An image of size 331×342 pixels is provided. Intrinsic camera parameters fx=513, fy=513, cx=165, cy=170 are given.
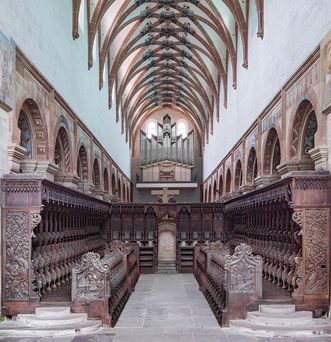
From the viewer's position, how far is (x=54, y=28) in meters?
13.9

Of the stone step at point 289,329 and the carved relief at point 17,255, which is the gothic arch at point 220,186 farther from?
the carved relief at point 17,255

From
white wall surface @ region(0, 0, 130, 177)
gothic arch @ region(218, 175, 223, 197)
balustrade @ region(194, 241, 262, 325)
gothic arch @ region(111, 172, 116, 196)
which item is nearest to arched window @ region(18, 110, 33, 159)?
white wall surface @ region(0, 0, 130, 177)

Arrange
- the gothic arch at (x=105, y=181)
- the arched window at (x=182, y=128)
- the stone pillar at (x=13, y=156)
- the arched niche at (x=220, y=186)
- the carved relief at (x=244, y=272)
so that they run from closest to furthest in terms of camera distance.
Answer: the carved relief at (x=244, y=272) < the stone pillar at (x=13, y=156) < the gothic arch at (x=105, y=181) < the arched niche at (x=220, y=186) < the arched window at (x=182, y=128)

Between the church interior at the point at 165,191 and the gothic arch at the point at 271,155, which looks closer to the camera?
the church interior at the point at 165,191

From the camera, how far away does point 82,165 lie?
19.5m

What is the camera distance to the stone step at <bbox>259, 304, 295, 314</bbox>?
8812 mm

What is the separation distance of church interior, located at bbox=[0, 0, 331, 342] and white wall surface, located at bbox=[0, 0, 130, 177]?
6cm

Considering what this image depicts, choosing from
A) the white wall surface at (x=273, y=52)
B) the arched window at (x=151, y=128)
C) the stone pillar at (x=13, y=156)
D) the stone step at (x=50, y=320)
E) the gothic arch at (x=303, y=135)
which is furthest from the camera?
the arched window at (x=151, y=128)

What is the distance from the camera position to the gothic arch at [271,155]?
15731 mm

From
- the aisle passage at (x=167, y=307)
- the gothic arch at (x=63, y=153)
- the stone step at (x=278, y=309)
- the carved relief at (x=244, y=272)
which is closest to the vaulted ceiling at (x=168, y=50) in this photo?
the gothic arch at (x=63, y=153)

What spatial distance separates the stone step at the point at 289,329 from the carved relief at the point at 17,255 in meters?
3.82

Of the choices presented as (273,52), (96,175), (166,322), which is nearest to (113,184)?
(96,175)

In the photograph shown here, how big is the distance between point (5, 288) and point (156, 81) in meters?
28.9

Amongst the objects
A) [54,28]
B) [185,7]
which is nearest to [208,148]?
[185,7]
